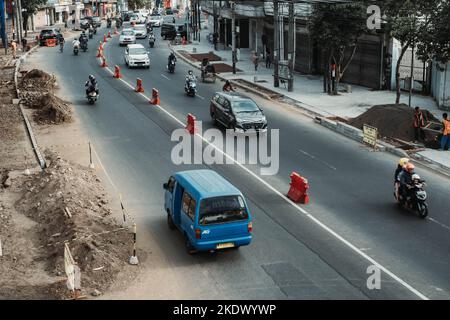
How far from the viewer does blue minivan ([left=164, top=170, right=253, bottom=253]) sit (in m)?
15.4

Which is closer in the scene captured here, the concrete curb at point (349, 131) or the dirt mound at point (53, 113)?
the concrete curb at point (349, 131)

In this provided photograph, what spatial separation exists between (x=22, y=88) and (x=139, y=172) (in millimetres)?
21281

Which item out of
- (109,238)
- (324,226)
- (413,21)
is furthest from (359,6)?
(109,238)

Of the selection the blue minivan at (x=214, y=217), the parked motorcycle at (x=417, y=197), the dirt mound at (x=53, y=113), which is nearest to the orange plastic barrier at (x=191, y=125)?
the dirt mound at (x=53, y=113)

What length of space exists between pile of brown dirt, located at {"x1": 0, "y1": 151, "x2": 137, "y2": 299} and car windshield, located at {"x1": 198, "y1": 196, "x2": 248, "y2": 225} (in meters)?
2.28

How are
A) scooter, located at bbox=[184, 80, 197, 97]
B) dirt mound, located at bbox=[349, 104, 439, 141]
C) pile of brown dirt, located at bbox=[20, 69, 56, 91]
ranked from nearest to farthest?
dirt mound, located at bbox=[349, 104, 439, 141], scooter, located at bbox=[184, 80, 197, 97], pile of brown dirt, located at bbox=[20, 69, 56, 91]

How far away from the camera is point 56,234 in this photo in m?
17.4

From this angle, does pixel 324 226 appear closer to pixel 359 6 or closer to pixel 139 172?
pixel 139 172

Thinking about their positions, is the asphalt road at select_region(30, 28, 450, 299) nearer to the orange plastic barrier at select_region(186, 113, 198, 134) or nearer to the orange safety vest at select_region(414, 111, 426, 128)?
the orange plastic barrier at select_region(186, 113, 198, 134)

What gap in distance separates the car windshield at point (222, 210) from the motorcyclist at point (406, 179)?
5.94 metres

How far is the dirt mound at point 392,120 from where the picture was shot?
2834 cm

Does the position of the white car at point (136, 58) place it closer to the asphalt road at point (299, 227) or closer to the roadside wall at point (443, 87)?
the asphalt road at point (299, 227)

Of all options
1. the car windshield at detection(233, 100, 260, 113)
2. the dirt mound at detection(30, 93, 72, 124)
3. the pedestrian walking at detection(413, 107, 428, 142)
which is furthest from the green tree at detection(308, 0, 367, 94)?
the dirt mound at detection(30, 93, 72, 124)

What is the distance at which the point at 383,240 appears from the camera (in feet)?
56.4
